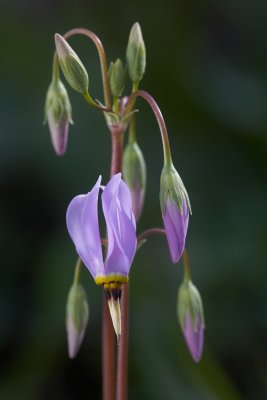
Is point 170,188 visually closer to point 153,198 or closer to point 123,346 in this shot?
point 123,346

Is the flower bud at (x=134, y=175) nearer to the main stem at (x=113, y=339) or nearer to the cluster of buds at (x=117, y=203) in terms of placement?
the cluster of buds at (x=117, y=203)

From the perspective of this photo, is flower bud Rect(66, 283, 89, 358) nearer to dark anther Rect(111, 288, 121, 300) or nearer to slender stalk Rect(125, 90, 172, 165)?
dark anther Rect(111, 288, 121, 300)

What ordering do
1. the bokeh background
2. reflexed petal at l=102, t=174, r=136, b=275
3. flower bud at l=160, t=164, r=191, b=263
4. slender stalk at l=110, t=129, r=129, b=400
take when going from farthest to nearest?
the bokeh background, slender stalk at l=110, t=129, r=129, b=400, flower bud at l=160, t=164, r=191, b=263, reflexed petal at l=102, t=174, r=136, b=275

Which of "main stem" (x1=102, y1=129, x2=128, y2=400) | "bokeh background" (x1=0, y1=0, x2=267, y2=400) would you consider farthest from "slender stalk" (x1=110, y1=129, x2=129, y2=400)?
"bokeh background" (x1=0, y1=0, x2=267, y2=400)

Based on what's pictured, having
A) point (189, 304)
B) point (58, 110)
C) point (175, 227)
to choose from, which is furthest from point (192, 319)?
point (58, 110)

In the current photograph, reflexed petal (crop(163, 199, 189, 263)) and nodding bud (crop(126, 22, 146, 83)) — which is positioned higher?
nodding bud (crop(126, 22, 146, 83))

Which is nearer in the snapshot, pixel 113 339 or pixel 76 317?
pixel 113 339
